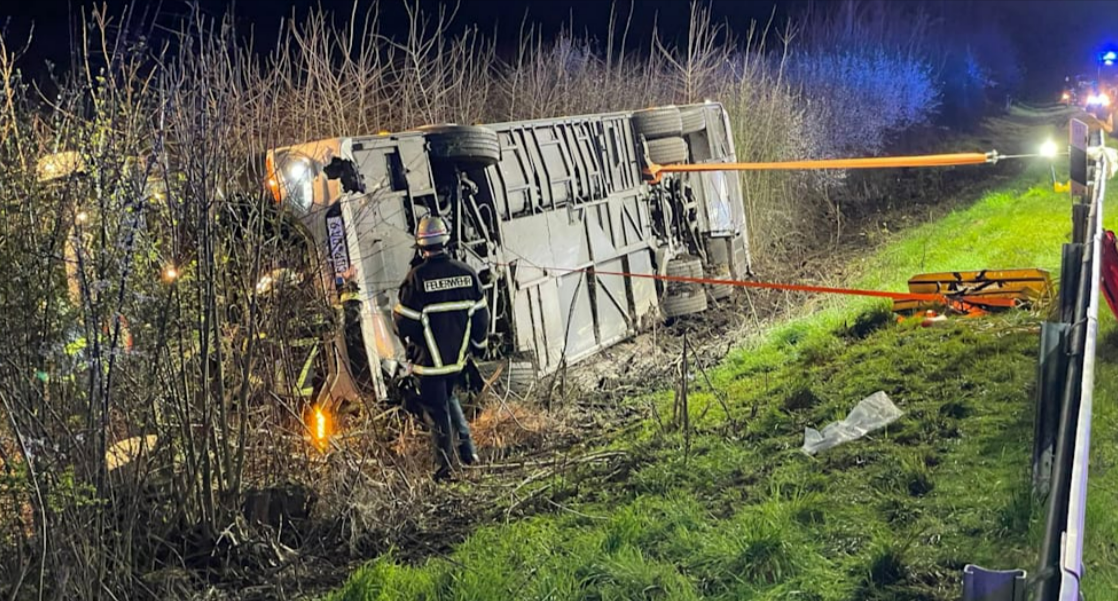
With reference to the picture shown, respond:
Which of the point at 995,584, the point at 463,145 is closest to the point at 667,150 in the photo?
the point at 463,145

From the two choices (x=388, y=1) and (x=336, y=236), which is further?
(x=388, y=1)

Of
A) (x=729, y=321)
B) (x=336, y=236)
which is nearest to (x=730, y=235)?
(x=729, y=321)

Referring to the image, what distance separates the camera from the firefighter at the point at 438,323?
649cm

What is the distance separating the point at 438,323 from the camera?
6551 mm

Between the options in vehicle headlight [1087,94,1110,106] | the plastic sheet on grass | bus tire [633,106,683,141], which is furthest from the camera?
vehicle headlight [1087,94,1110,106]

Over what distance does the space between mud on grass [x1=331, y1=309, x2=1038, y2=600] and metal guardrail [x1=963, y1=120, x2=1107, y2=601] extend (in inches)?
20.1

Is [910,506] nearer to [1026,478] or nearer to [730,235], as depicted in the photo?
[1026,478]

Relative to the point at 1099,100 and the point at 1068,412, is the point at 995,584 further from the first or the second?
the point at 1099,100

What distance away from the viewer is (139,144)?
478cm

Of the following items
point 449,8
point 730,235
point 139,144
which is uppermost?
point 449,8

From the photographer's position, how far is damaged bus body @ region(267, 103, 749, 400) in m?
6.69

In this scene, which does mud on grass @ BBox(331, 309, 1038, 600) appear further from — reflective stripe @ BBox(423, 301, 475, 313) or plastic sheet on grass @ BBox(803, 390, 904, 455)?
reflective stripe @ BBox(423, 301, 475, 313)

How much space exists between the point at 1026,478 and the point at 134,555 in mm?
4102

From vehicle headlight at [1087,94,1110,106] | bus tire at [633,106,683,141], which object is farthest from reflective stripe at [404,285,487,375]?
vehicle headlight at [1087,94,1110,106]
